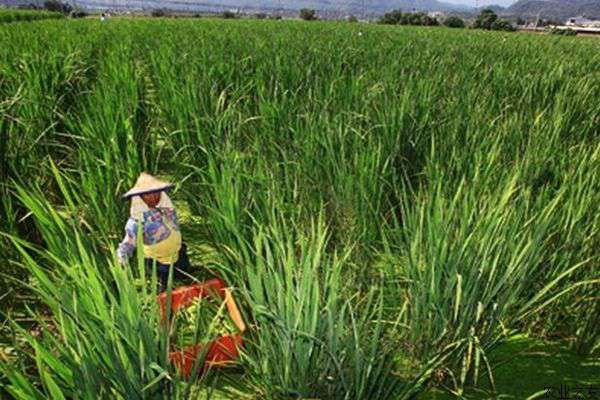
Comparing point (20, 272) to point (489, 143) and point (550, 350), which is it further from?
point (489, 143)

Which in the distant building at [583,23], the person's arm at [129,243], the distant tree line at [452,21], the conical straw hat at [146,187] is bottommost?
the person's arm at [129,243]

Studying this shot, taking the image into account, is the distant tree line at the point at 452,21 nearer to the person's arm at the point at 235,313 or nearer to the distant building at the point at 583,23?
the person's arm at the point at 235,313

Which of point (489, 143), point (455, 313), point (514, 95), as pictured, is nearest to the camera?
point (455, 313)

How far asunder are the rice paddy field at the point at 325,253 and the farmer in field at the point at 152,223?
0.10 m

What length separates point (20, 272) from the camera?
5.84 feet

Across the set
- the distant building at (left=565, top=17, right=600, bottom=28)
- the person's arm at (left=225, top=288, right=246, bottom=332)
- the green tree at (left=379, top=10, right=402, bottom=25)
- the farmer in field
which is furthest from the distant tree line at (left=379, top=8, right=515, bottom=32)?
the distant building at (left=565, top=17, right=600, bottom=28)

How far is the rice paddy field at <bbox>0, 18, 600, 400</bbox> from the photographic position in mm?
1024

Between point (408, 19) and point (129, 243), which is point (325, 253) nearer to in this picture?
point (129, 243)

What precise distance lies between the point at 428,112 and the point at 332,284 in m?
1.75

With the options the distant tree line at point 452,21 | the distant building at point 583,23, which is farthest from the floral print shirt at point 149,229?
the distant building at point 583,23

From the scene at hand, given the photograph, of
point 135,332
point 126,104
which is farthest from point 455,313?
point 126,104

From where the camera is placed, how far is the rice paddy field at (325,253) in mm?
1024

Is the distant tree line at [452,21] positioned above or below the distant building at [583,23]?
below

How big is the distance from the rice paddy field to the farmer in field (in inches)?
3.9
